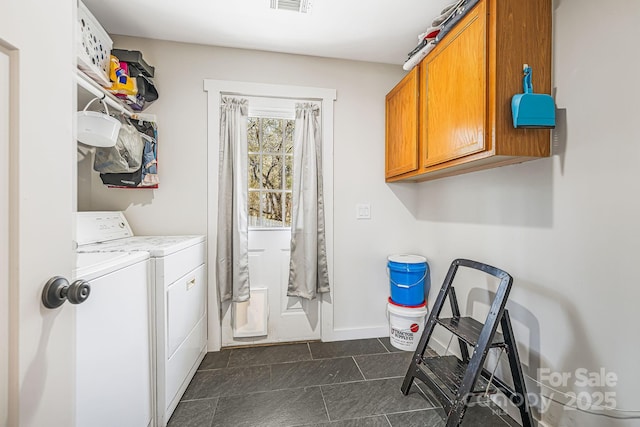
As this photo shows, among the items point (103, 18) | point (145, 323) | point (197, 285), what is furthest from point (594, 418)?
point (103, 18)

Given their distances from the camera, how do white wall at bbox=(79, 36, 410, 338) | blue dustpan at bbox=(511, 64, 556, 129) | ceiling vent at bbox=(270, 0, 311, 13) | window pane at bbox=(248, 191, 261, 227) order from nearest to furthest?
blue dustpan at bbox=(511, 64, 556, 129), ceiling vent at bbox=(270, 0, 311, 13), white wall at bbox=(79, 36, 410, 338), window pane at bbox=(248, 191, 261, 227)

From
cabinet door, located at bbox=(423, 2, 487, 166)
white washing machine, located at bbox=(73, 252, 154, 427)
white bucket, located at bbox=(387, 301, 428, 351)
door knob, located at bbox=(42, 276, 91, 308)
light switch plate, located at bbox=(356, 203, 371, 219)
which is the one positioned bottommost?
white bucket, located at bbox=(387, 301, 428, 351)

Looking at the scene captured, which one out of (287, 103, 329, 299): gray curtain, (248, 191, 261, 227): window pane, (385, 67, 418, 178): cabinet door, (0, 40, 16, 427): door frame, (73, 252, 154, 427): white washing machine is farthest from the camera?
(248, 191, 261, 227): window pane

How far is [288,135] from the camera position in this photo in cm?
241

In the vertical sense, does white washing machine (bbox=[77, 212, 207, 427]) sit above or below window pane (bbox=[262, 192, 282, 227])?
below

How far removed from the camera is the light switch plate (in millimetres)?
2439

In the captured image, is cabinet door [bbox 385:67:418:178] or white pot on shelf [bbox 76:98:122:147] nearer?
white pot on shelf [bbox 76:98:122:147]

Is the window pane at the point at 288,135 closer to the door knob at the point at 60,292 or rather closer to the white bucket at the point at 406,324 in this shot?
the white bucket at the point at 406,324

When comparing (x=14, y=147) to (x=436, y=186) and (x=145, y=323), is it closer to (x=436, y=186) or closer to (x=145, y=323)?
(x=145, y=323)

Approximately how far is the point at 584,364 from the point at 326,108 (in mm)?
2242

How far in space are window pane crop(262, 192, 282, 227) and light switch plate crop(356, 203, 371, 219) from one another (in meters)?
0.70

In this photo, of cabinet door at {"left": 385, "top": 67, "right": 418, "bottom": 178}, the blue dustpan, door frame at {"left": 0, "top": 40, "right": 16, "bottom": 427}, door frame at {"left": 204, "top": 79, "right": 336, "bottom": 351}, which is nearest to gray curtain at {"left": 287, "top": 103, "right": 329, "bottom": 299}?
door frame at {"left": 204, "top": 79, "right": 336, "bottom": 351}

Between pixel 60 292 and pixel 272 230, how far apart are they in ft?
5.88

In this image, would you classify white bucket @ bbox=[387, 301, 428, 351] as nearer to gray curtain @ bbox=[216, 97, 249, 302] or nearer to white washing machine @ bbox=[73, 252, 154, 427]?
gray curtain @ bbox=[216, 97, 249, 302]
